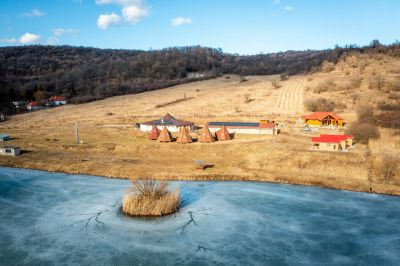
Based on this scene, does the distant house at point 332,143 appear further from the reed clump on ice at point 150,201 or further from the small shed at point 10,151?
the small shed at point 10,151

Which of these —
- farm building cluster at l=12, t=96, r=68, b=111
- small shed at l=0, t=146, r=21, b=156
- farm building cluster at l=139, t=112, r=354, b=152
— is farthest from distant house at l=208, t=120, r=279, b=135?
farm building cluster at l=12, t=96, r=68, b=111

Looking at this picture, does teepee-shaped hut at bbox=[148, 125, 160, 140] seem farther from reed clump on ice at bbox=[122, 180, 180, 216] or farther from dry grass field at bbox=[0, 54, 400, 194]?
reed clump on ice at bbox=[122, 180, 180, 216]

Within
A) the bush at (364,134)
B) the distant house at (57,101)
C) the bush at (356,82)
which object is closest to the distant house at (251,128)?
the bush at (364,134)

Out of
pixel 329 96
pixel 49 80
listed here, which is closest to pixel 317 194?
pixel 329 96

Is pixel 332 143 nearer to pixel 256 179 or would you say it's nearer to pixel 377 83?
pixel 256 179

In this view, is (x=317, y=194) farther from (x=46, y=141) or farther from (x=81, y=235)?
(x=46, y=141)

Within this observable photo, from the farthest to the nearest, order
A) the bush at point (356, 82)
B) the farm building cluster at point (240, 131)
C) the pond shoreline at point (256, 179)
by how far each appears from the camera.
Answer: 1. the bush at point (356, 82)
2. the farm building cluster at point (240, 131)
3. the pond shoreline at point (256, 179)
